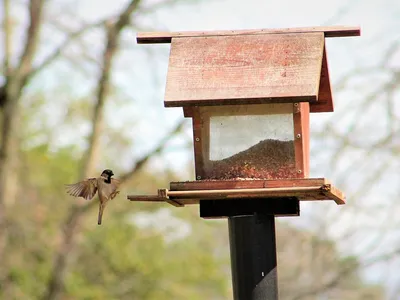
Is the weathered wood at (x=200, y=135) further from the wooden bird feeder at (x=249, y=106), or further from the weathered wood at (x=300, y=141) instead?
the weathered wood at (x=300, y=141)

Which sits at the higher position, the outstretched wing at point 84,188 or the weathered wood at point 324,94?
the weathered wood at point 324,94

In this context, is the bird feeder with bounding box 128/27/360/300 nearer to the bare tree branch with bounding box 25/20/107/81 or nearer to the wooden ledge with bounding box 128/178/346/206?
the wooden ledge with bounding box 128/178/346/206

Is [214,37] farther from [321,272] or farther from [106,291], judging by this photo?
[106,291]

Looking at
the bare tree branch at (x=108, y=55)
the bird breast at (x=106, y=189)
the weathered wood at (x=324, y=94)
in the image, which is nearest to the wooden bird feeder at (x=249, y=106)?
the weathered wood at (x=324, y=94)

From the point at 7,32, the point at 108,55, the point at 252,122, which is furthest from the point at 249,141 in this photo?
the point at 7,32

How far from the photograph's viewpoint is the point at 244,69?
364 cm

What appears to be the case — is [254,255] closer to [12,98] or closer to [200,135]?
[200,135]

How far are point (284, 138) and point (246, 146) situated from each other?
16 centimetres

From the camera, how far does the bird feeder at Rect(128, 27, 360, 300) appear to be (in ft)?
11.6

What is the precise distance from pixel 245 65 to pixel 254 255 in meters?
0.78

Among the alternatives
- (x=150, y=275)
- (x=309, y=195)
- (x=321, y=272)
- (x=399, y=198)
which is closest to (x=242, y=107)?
(x=309, y=195)

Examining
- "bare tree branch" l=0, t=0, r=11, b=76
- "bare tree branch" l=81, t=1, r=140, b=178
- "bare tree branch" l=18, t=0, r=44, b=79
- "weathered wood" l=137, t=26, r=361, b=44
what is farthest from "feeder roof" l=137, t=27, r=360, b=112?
"bare tree branch" l=0, t=0, r=11, b=76

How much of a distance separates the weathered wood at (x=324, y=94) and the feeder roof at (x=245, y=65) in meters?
0.02

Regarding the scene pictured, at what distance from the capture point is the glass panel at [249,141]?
356 centimetres
